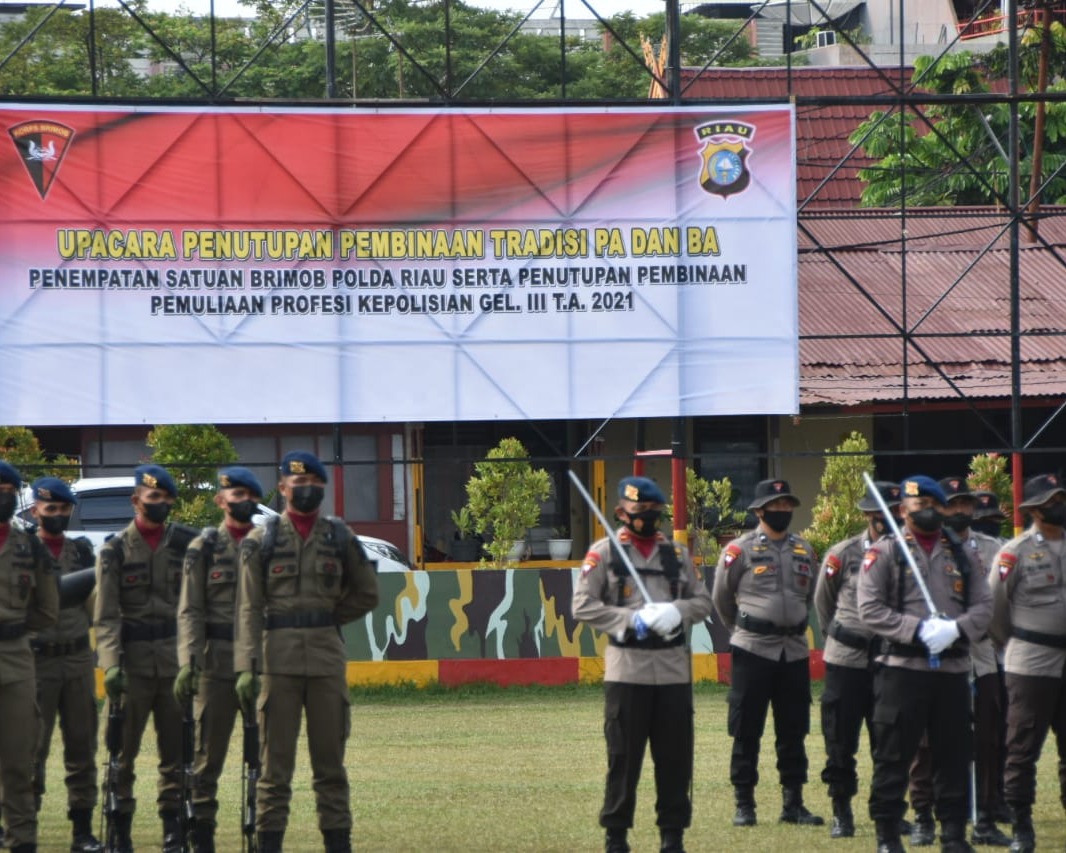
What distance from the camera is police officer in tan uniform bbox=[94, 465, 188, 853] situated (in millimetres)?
9117

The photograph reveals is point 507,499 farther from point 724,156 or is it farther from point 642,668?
point 642,668

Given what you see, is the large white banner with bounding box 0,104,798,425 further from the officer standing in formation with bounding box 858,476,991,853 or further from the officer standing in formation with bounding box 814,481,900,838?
the officer standing in formation with bounding box 858,476,991,853

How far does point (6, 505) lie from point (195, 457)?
10.7 meters

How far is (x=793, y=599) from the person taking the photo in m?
10.2

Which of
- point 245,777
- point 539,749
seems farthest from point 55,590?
point 539,749

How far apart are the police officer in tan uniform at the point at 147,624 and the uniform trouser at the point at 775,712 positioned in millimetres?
3058

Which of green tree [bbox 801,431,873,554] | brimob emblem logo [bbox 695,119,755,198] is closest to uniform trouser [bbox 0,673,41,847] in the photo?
brimob emblem logo [bbox 695,119,755,198]

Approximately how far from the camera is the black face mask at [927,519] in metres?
8.73

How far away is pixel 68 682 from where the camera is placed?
9719mm

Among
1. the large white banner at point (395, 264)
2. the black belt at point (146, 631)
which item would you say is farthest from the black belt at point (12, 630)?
the large white banner at point (395, 264)

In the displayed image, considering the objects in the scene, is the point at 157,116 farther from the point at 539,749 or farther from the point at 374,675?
the point at 539,749

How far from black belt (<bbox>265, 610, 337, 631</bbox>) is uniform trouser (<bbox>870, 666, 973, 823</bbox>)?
2647 mm

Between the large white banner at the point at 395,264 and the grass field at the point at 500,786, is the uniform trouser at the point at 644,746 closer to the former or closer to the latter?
the grass field at the point at 500,786

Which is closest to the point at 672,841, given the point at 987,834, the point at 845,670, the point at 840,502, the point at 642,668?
the point at 642,668
